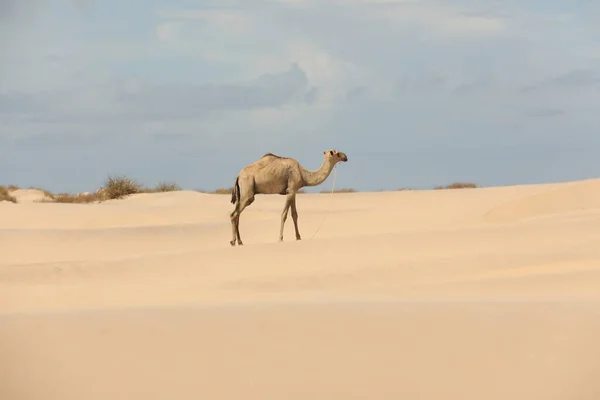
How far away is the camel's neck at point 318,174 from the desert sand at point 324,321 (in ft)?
3.87

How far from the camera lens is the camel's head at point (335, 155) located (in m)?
17.0

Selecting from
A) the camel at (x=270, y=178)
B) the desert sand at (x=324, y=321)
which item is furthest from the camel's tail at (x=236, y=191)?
the desert sand at (x=324, y=321)

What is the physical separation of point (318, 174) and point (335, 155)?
471 millimetres

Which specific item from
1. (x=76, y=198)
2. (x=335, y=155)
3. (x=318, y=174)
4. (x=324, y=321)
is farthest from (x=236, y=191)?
(x=76, y=198)

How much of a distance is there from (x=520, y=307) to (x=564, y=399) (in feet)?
7.20

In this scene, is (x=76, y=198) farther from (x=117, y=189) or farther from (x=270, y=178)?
(x=270, y=178)

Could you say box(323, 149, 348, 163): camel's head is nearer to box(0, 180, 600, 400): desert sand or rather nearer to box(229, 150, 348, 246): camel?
box(229, 150, 348, 246): camel

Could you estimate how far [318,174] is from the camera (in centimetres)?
1684

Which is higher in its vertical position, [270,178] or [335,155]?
[335,155]

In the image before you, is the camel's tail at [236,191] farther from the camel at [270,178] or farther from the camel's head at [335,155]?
the camel's head at [335,155]

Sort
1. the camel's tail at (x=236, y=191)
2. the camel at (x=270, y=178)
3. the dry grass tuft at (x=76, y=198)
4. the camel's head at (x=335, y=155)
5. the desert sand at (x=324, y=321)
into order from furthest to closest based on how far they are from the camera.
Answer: the dry grass tuft at (x=76, y=198) < the camel's head at (x=335, y=155) < the camel's tail at (x=236, y=191) < the camel at (x=270, y=178) < the desert sand at (x=324, y=321)

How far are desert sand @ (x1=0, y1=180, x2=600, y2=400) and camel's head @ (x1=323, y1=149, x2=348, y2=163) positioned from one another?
65.5 inches

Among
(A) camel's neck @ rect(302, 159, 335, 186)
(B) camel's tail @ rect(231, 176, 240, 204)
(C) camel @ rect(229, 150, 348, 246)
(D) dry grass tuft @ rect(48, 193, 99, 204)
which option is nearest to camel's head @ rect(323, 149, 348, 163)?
(A) camel's neck @ rect(302, 159, 335, 186)

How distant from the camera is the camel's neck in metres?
16.6
